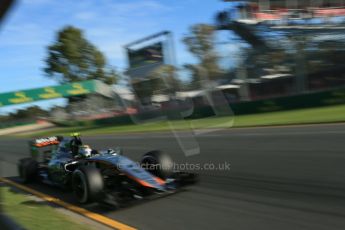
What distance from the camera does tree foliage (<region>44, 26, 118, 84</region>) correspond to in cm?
7081

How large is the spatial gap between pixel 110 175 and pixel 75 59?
2626 inches

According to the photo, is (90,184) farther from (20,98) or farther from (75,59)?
(75,59)

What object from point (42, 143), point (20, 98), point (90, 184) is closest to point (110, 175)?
point (90, 184)

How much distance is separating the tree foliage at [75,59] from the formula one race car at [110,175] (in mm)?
63893

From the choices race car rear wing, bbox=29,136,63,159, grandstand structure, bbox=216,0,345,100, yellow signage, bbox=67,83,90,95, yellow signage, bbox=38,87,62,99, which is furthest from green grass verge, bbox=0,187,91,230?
Result: yellow signage, bbox=67,83,90,95

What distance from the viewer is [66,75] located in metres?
70.5

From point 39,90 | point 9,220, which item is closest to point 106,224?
point 9,220

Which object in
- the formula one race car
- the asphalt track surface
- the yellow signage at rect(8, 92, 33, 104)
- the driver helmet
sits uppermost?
the yellow signage at rect(8, 92, 33, 104)

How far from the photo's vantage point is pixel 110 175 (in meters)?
7.04

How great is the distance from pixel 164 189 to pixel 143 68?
1397 cm

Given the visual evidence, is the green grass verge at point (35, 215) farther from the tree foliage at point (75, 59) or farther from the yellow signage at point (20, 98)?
the tree foliage at point (75, 59)

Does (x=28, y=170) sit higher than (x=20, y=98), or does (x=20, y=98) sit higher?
(x=20, y=98)

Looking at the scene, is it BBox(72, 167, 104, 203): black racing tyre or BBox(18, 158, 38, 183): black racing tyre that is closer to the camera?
BBox(72, 167, 104, 203): black racing tyre

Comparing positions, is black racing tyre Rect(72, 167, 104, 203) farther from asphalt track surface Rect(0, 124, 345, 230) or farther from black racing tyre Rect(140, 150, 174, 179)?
black racing tyre Rect(140, 150, 174, 179)
